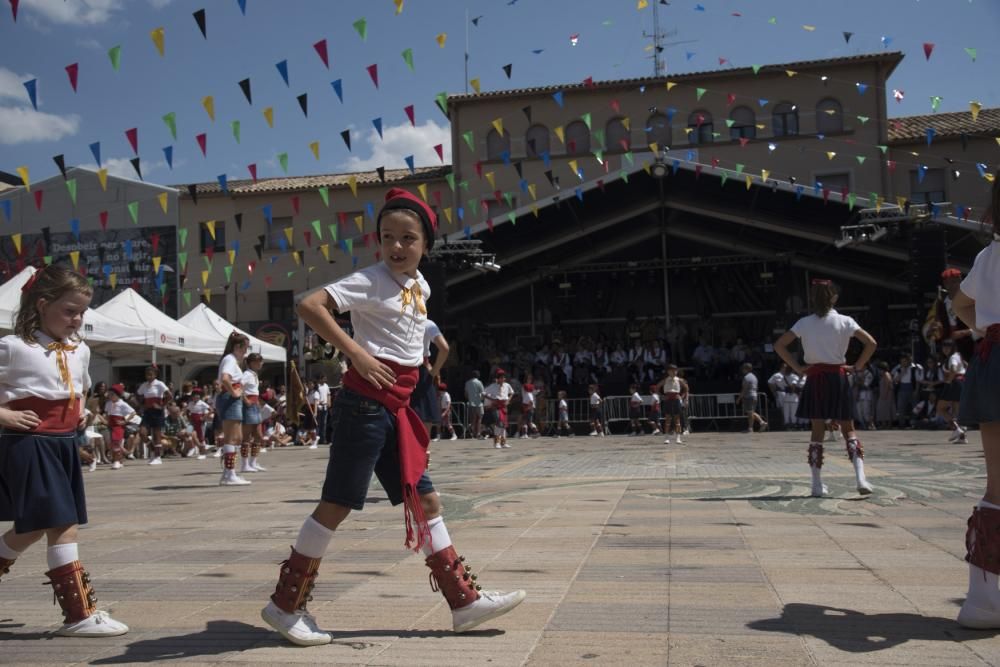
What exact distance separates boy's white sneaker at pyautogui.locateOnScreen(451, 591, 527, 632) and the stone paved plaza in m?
0.06

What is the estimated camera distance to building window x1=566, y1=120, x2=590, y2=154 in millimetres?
35219

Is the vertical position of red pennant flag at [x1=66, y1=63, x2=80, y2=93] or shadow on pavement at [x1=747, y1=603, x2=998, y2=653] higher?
red pennant flag at [x1=66, y1=63, x2=80, y2=93]

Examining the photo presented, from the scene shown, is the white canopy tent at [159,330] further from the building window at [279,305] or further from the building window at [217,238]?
the building window at [217,238]

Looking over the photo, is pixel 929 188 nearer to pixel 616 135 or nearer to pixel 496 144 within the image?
pixel 616 135

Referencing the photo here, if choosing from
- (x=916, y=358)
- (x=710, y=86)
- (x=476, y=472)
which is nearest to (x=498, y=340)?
(x=710, y=86)

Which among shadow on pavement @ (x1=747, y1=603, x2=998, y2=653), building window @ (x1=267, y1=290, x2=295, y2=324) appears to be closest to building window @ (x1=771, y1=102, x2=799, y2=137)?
building window @ (x1=267, y1=290, x2=295, y2=324)

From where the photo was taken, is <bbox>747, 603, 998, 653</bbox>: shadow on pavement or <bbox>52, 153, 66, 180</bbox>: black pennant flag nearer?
<bbox>747, 603, 998, 653</bbox>: shadow on pavement

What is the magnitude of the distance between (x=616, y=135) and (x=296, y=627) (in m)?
32.8

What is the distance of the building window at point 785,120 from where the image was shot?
3350 centimetres

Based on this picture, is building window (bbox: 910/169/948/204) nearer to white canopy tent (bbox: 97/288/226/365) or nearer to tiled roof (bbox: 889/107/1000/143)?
tiled roof (bbox: 889/107/1000/143)

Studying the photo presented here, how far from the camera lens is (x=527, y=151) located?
117 feet

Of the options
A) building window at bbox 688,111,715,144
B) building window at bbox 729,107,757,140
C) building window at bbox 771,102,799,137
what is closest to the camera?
building window at bbox 771,102,799,137

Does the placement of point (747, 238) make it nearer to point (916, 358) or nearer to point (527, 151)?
point (916, 358)

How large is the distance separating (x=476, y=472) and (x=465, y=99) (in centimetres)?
2684
